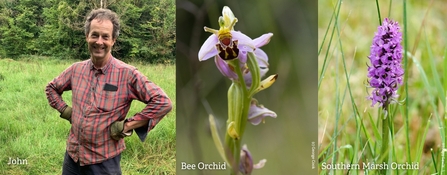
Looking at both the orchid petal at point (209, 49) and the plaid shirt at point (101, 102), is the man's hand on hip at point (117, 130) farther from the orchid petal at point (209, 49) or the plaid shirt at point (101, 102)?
the orchid petal at point (209, 49)

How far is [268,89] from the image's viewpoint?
2.90 m

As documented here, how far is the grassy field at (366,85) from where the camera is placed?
2.96 meters

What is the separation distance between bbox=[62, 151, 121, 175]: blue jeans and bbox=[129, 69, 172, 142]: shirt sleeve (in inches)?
14.0

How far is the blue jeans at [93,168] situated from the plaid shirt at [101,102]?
0.04 meters

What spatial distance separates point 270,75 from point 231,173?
76cm

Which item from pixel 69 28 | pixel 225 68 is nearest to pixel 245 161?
pixel 225 68

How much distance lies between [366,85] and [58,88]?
7.40ft

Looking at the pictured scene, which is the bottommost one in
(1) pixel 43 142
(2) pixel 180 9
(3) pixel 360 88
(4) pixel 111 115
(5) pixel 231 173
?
(5) pixel 231 173

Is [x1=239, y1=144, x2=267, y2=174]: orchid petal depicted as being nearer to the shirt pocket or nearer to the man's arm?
the shirt pocket

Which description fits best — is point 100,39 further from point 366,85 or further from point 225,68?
point 366,85

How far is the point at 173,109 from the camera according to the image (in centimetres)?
291

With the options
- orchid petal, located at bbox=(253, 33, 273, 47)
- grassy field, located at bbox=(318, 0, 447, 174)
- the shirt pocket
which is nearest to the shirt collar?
the shirt pocket

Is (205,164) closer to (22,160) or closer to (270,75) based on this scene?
(270,75)

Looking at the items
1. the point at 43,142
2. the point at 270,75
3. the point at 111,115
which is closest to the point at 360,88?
the point at 270,75
